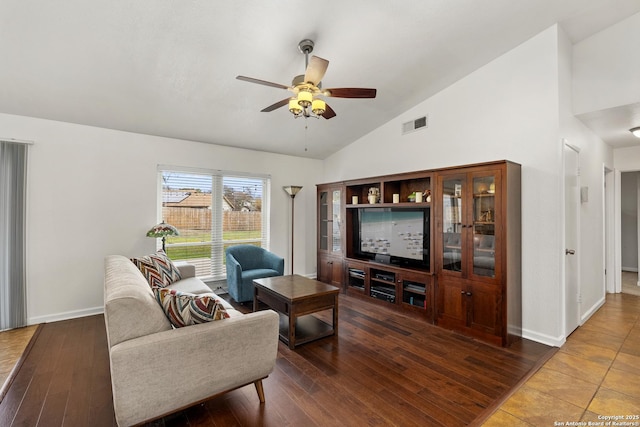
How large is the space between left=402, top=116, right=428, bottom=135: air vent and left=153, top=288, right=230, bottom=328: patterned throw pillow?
371cm

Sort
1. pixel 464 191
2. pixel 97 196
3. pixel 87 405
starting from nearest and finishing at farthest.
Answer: pixel 87 405, pixel 464 191, pixel 97 196

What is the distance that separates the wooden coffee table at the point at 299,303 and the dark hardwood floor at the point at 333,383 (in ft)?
0.54

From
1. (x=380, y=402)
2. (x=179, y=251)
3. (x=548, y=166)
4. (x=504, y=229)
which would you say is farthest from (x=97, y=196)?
(x=548, y=166)

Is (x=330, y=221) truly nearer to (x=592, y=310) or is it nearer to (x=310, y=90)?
(x=310, y=90)

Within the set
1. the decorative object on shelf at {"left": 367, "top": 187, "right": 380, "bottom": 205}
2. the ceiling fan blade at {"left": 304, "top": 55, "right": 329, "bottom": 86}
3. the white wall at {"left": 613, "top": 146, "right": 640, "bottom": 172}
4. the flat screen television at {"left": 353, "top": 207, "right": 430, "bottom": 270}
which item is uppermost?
the ceiling fan blade at {"left": 304, "top": 55, "right": 329, "bottom": 86}

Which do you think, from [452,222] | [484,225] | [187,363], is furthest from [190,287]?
[484,225]

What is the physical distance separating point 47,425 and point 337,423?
185cm

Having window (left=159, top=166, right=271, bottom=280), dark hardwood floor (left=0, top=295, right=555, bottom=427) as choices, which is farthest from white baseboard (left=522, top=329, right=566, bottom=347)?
window (left=159, top=166, right=271, bottom=280)

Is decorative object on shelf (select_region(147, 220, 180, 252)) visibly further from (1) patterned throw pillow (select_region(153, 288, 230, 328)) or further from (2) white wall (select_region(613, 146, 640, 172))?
(2) white wall (select_region(613, 146, 640, 172))

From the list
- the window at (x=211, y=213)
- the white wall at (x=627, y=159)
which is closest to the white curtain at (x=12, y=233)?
the window at (x=211, y=213)

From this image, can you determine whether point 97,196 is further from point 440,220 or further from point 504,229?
point 504,229

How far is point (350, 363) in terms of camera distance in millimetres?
2680

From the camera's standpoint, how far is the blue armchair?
421cm

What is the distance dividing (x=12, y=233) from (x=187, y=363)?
10.4 ft
